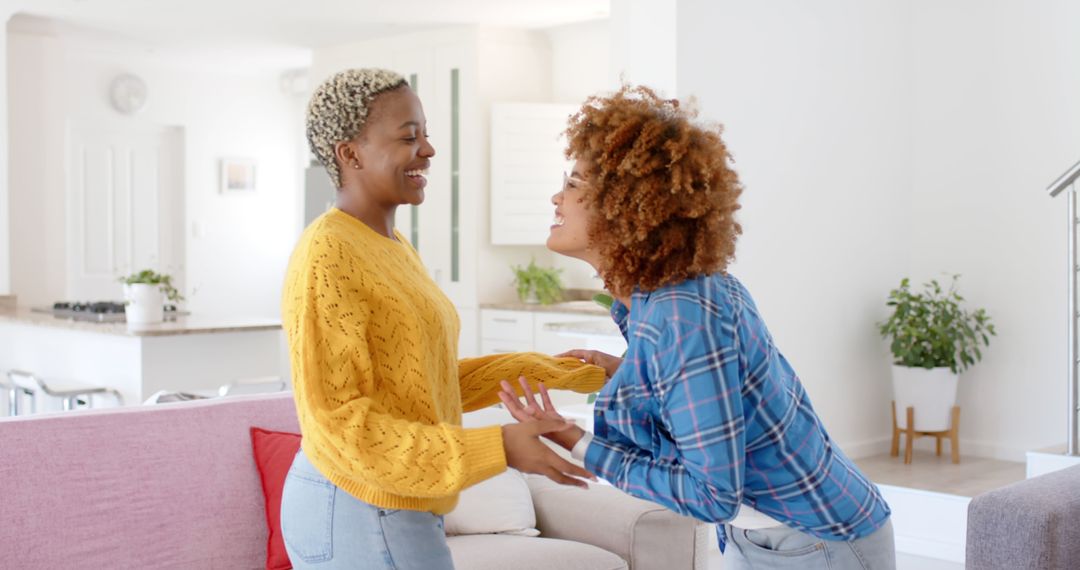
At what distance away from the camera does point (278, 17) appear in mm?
7293

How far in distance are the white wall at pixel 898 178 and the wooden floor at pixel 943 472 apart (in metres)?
0.18

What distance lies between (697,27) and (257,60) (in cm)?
524

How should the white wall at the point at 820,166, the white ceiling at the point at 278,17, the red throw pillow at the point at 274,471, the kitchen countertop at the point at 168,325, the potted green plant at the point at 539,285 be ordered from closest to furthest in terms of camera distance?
the red throw pillow at the point at 274,471 < the white wall at the point at 820,166 < the kitchen countertop at the point at 168,325 < the white ceiling at the point at 278,17 < the potted green plant at the point at 539,285

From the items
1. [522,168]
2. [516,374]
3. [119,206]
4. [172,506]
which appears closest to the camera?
[516,374]

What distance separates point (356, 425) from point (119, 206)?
8470mm

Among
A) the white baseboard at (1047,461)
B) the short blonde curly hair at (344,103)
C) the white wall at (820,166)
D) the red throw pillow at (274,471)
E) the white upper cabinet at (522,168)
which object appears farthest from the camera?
the white upper cabinet at (522,168)

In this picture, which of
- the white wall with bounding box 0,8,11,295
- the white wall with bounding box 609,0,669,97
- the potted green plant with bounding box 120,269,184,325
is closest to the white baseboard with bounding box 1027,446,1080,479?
the white wall with bounding box 609,0,669,97

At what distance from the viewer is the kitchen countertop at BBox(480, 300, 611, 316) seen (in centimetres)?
654

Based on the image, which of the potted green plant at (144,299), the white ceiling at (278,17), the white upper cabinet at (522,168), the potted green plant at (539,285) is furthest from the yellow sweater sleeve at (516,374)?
the white upper cabinet at (522,168)

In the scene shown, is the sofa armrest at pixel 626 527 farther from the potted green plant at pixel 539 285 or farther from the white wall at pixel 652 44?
the potted green plant at pixel 539 285

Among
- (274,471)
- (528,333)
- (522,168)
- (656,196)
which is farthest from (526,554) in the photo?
(522,168)

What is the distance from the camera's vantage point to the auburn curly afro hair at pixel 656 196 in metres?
1.39

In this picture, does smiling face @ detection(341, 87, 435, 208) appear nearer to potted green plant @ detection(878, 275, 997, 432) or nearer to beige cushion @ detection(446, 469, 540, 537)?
beige cushion @ detection(446, 469, 540, 537)

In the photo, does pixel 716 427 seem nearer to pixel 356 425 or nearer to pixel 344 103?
pixel 356 425
